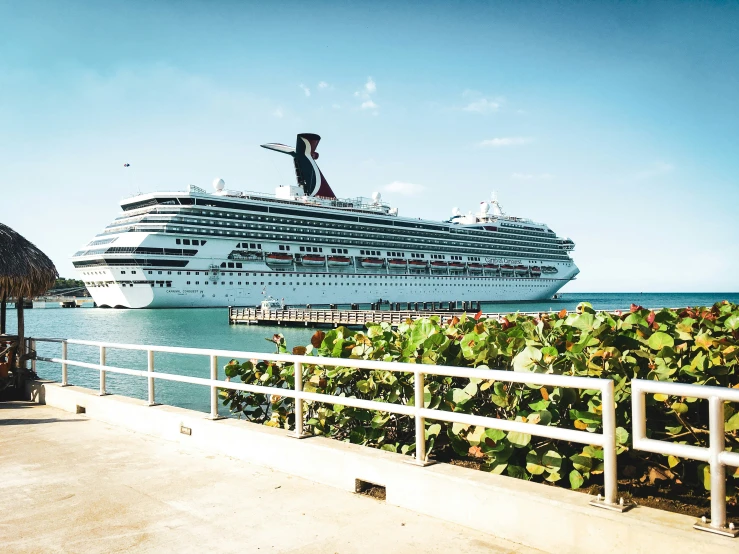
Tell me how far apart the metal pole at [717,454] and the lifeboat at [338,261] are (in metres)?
66.0

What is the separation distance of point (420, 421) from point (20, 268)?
674 centimetres

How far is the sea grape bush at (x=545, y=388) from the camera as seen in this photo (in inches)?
125

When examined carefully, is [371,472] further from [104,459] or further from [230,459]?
[104,459]

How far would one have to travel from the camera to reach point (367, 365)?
3.71 m

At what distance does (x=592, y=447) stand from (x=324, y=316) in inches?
1563

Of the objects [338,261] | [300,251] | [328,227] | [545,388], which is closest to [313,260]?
[300,251]

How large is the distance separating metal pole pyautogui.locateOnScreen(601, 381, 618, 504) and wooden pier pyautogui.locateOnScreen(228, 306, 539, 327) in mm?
33753

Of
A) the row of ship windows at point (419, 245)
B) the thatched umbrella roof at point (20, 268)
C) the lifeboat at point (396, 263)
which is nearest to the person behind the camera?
the thatched umbrella roof at point (20, 268)

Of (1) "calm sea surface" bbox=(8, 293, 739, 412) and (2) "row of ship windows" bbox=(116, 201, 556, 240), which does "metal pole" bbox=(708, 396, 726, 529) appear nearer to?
(1) "calm sea surface" bbox=(8, 293, 739, 412)

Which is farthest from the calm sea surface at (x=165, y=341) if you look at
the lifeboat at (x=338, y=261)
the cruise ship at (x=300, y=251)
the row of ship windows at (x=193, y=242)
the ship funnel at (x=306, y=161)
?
the ship funnel at (x=306, y=161)

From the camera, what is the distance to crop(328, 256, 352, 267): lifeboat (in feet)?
224

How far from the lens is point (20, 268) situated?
8000mm

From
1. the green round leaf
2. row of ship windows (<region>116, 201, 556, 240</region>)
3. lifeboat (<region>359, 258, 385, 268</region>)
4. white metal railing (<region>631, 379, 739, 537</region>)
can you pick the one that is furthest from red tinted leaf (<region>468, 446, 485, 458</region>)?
lifeboat (<region>359, 258, 385, 268</region>)

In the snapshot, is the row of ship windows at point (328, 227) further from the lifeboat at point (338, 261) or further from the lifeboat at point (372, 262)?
the lifeboat at point (372, 262)
